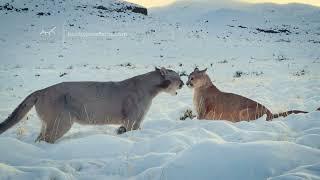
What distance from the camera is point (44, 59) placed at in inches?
1128

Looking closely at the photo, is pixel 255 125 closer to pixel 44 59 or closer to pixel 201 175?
pixel 201 175

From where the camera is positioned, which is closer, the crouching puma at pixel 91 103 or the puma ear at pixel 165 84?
the crouching puma at pixel 91 103

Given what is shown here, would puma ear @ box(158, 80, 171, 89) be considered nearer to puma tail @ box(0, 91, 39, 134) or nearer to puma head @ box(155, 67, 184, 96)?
puma head @ box(155, 67, 184, 96)

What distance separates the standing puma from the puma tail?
3.68m

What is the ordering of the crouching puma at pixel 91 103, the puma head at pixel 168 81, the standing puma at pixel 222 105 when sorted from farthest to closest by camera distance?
the puma head at pixel 168 81, the standing puma at pixel 222 105, the crouching puma at pixel 91 103

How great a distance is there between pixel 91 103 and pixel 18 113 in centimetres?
125

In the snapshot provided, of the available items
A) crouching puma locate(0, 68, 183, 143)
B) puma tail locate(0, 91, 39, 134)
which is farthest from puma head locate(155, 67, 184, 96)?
puma tail locate(0, 91, 39, 134)

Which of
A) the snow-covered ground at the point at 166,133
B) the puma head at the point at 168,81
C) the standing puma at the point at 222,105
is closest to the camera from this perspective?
the snow-covered ground at the point at 166,133

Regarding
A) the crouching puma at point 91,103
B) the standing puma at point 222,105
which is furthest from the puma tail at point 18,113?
the standing puma at point 222,105

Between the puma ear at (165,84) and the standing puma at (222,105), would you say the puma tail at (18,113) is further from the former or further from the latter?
the standing puma at (222,105)

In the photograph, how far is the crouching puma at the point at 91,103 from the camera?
755 cm

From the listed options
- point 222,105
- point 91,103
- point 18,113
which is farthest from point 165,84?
point 18,113

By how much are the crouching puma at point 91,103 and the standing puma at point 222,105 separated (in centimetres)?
107

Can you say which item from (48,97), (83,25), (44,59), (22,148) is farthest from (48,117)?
(83,25)
